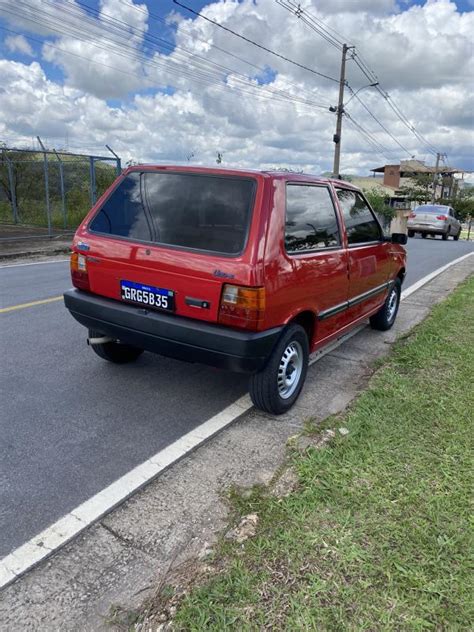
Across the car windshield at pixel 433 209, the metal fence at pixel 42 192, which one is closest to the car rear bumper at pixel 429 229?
the car windshield at pixel 433 209

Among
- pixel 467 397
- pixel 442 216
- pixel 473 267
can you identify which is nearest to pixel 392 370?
pixel 467 397

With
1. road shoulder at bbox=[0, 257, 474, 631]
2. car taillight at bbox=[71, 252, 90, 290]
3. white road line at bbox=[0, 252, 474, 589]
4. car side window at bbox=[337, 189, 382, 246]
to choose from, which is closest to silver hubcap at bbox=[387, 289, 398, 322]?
car side window at bbox=[337, 189, 382, 246]

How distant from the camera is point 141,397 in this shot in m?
3.77

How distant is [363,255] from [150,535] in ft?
10.7

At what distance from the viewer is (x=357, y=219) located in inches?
183

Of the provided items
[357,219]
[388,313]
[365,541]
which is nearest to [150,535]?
[365,541]

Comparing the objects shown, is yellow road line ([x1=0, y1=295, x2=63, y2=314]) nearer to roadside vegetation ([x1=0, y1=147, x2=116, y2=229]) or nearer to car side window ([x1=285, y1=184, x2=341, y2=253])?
car side window ([x1=285, y1=184, x2=341, y2=253])

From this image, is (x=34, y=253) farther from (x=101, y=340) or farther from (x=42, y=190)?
(x=101, y=340)

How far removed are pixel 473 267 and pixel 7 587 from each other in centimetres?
1313

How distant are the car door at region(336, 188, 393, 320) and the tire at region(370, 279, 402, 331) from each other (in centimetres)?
41

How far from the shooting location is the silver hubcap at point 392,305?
19.9ft

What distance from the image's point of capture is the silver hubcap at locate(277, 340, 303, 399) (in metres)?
3.53

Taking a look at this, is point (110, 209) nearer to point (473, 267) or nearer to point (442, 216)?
point (473, 267)

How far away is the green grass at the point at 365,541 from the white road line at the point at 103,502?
59 centimetres
